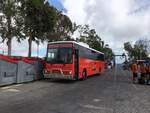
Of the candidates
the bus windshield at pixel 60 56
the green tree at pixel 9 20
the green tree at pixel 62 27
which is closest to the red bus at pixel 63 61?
the bus windshield at pixel 60 56

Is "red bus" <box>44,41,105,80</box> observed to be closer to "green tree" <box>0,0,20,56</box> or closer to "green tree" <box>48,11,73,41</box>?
"green tree" <box>0,0,20,56</box>

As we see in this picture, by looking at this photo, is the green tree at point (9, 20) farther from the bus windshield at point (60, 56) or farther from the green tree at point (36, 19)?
the bus windshield at point (60, 56)

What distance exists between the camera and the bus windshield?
67.5 ft

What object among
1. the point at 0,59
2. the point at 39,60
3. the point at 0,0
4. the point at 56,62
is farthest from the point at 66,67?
the point at 0,0

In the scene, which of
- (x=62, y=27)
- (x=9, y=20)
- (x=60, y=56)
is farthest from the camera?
(x=62, y=27)

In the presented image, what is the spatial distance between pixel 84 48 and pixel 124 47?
9275 centimetres

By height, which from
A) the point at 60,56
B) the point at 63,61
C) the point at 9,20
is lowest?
the point at 63,61

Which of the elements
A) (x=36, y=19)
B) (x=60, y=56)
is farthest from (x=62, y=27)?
(x=60, y=56)

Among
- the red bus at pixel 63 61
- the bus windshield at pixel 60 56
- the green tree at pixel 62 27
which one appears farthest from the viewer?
the green tree at pixel 62 27

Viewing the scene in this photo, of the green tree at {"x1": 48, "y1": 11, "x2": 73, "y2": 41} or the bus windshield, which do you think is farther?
the green tree at {"x1": 48, "y1": 11, "x2": 73, "y2": 41}

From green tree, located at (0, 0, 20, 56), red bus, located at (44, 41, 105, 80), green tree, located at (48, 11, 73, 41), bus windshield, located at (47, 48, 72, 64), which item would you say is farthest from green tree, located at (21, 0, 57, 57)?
bus windshield, located at (47, 48, 72, 64)

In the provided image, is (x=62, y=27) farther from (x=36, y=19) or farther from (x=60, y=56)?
(x=60, y=56)

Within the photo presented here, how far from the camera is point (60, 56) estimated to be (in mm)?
20812

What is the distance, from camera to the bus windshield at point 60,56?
67.5 ft
